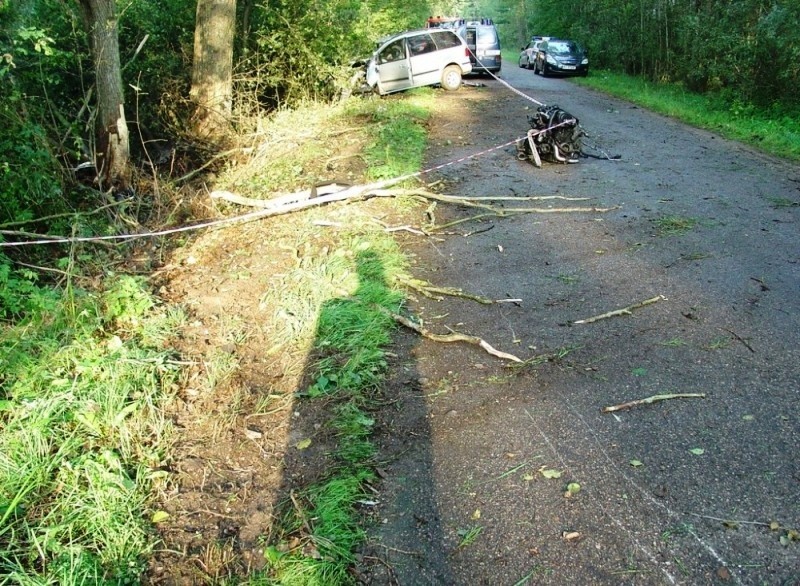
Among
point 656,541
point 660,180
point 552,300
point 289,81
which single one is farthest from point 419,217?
point 289,81

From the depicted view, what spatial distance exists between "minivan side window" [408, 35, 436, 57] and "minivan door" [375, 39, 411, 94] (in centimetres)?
23

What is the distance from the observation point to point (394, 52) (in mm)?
16984

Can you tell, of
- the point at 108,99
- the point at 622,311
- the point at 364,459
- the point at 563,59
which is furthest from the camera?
the point at 563,59

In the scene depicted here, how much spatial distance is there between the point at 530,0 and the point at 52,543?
5395 centimetres

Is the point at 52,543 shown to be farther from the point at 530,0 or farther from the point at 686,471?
the point at 530,0

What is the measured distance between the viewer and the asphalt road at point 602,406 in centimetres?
288

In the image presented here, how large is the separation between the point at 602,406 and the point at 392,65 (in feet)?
Result: 49.4

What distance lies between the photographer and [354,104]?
14.0 m

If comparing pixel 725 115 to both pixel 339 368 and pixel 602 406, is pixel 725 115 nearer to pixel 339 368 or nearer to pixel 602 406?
pixel 602 406

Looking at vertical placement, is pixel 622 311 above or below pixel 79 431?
below

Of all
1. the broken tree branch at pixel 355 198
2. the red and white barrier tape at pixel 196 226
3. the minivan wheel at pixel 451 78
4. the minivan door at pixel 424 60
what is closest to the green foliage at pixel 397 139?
the red and white barrier tape at pixel 196 226

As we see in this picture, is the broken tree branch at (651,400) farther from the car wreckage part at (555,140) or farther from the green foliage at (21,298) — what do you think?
the car wreckage part at (555,140)

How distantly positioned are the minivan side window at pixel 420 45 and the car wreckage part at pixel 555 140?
8.14 meters

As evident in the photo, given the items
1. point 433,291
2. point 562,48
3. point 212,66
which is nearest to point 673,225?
point 433,291
